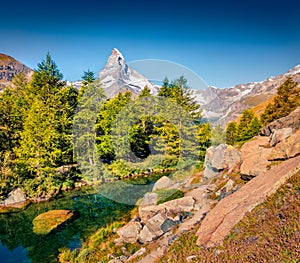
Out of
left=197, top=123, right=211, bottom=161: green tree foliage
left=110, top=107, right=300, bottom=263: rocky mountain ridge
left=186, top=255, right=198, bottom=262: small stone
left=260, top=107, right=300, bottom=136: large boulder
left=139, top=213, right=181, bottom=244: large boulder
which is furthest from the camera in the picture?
left=197, top=123, right=211, bottom=161: green tree foliage

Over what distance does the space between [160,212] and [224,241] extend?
9064 mm

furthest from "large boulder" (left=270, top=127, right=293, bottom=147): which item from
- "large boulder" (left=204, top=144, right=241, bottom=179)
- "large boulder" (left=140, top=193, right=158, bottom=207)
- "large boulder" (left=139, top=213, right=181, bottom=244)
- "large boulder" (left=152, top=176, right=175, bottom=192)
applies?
"large boulder" (left=152, top=176, right=175, bottom=192)

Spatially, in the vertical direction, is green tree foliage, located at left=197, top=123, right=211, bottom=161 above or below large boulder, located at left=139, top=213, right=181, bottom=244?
above

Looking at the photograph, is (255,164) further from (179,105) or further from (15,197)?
(15,197)

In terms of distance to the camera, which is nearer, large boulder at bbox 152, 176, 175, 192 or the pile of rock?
the pile of rock

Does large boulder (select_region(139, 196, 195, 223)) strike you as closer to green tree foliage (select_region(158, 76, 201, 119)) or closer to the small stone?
the small stone

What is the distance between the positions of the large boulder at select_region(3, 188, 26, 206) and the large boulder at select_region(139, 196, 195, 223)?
17.5 m

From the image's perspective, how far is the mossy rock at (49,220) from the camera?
20.9m

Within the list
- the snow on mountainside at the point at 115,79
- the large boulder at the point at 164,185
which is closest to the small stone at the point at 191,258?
the large boulder at the point at 164,185

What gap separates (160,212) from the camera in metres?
17.8

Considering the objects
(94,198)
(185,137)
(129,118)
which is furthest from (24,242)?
(185,137)

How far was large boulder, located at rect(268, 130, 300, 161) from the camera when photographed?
14.2 m

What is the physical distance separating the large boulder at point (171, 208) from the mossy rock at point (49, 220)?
8.41 meters

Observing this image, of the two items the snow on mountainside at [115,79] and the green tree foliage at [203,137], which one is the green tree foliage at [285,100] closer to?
the green tree foliage at [203,137]
